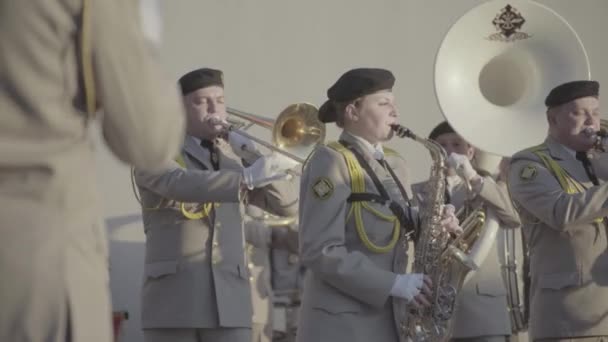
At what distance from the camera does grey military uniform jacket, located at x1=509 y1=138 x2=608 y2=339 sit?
4.96m

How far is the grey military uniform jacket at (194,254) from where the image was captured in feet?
16.0

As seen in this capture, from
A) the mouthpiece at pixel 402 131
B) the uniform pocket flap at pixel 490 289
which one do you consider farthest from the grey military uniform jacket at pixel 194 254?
the uniform pocket flap at pixel 490 289

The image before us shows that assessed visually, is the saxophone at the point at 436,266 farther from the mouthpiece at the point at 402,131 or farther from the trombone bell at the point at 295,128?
the trombone bell at the point at 295,128

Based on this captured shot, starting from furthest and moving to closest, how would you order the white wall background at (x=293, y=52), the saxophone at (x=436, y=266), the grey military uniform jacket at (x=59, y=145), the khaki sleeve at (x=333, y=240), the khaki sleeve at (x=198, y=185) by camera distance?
1. the white wall background at (x=293, y=52)
2. the khaki sleeve at (x=198, y=185)
3. the saxophone at (x=436, y=266)
4. the khaki sleeve at (x=333, y=240)
5. the grey military uniform jacket at (x=59, y=145)

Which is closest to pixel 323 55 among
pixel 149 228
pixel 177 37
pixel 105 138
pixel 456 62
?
pixel 177 37

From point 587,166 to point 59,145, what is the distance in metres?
3.57

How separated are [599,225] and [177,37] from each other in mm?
3790

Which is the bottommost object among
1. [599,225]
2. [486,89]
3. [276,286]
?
[276,286]

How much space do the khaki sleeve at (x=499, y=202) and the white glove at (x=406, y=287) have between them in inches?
63.1

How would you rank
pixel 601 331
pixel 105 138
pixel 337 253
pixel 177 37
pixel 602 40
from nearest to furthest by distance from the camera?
1. pixel 105 138
2. pixel 337 253
3. pixel 601 331
4. pixel 177 37
5. pixel 602 40

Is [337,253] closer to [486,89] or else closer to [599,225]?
[599,225]

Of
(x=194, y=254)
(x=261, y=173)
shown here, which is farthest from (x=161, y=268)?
(x=261, y=173)

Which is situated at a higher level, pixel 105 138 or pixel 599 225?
pixel 105 138

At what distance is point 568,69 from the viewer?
6.31 metres
